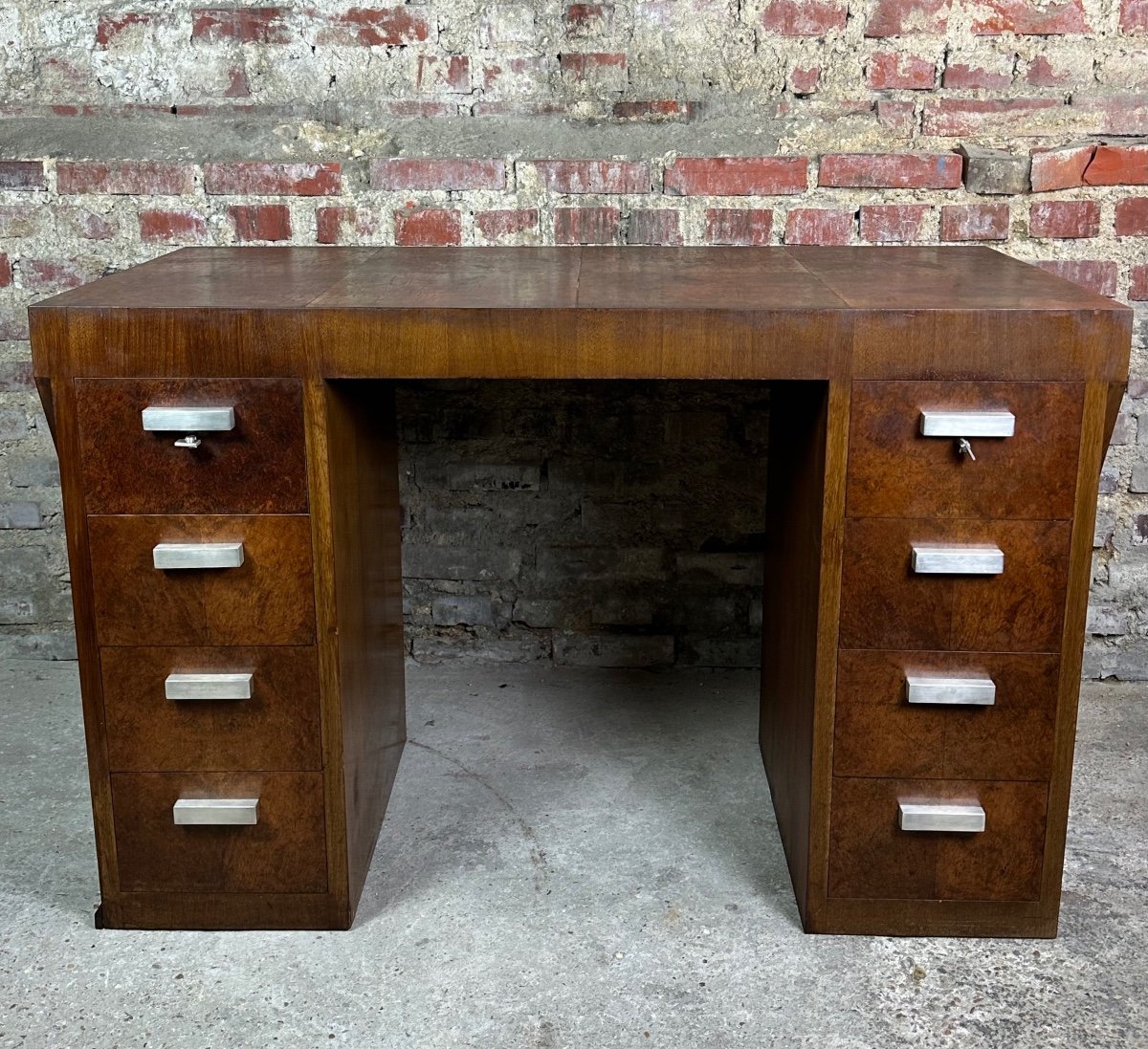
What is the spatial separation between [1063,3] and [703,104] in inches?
25.6

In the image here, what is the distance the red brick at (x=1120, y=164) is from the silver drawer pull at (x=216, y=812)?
1.81m

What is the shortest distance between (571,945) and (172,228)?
1.51 meters

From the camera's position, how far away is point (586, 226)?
7.84 ft

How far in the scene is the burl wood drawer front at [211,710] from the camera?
5.51 ft

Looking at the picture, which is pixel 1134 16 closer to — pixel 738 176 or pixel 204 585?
pixel 738 176

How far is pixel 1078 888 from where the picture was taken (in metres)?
1.86

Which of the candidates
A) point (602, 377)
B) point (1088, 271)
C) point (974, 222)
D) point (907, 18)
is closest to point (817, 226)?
point (974, 222)

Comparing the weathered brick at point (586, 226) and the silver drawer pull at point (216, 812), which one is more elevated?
the weathered brick at point (586, 226)

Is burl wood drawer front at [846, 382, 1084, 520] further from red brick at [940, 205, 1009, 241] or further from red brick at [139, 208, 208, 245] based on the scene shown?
red brick at [139, 208, 208, 245]

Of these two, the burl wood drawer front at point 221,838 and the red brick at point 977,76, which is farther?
the red brick at point 977,76

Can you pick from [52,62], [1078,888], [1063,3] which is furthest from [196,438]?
[1063,3]

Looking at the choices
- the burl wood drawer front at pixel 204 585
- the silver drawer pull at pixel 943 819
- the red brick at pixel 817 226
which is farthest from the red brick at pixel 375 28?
the silver drawer pull at pixel 943 819

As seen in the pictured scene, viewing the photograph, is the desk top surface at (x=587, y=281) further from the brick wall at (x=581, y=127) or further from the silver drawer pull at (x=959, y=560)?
the silver drawer pull at (x=959, y=560)

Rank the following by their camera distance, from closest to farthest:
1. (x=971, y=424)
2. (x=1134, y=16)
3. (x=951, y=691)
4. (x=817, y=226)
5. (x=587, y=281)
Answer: (x=971, y=424) < (x=951, y=691) < (x=587, y=281) < (x=1134, y=16) < (x=817, y=226)
